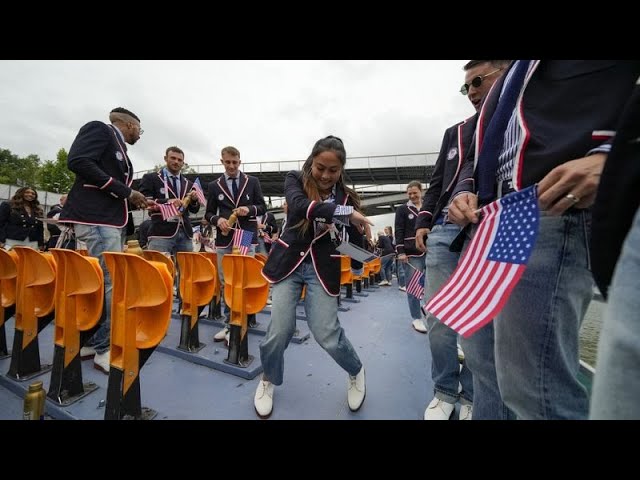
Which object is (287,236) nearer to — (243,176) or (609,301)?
(609,301)

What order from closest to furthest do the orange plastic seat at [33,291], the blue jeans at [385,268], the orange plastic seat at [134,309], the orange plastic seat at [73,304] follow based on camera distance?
the orange plastic seat at [134,309]
the orange plastic seat at [73,304]
the orange plastic seat at [33,291]
the blue jeans at [385,268]

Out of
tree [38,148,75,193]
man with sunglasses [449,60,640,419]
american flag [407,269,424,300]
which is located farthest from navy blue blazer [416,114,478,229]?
tree [38,148,75,193]

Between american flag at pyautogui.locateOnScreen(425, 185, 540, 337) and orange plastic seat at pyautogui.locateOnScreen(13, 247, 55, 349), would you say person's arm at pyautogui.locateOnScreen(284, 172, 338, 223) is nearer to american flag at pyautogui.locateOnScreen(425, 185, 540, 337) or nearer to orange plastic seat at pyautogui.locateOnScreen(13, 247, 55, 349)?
american flag at pyautogui.locateOnScreen(425, 185, 540, 337)

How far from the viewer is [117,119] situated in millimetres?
2812

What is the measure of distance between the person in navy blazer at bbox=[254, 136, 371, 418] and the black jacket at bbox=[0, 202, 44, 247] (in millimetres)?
7344

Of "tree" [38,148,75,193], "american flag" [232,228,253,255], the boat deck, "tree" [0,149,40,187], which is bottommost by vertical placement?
the boat deck

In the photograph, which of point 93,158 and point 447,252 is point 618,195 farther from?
point 93,158

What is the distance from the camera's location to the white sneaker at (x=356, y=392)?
75.9 inches

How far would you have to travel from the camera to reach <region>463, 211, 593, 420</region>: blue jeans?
0.80 m

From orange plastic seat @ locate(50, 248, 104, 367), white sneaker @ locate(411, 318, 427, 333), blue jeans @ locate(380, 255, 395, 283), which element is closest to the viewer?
orange plastic seat @ locate(50, 248, 104, 367)

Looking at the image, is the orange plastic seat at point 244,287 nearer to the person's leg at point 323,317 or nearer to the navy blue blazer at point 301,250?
the navy blue blazer at point 301,250

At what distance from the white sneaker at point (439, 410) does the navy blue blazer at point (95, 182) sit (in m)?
3.07

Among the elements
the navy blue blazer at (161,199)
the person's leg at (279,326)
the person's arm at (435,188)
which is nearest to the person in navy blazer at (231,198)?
the navy blue blazer at (161,199)
